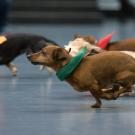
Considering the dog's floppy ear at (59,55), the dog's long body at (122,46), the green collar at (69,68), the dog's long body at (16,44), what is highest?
the dog's floppy ear at (59,55)

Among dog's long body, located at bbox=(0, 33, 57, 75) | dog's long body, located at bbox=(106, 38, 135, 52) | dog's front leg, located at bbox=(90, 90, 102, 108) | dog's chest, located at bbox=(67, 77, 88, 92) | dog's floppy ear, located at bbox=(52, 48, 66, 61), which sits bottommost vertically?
dog's long body, located at bbox=(0, 33, 57, 75)

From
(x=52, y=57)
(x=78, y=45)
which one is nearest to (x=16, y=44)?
(x=78, y=45)

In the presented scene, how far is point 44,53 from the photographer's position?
281 inches

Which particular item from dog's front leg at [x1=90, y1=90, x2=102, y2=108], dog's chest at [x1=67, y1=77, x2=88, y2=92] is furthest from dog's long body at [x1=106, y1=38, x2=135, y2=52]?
dog's chest at [x1=67, y1=77, x2=88, y2=92]

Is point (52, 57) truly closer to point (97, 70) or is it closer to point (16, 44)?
point (97, 70)

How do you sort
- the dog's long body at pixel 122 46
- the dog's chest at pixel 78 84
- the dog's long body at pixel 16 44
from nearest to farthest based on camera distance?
the dog's chest at pixel 78 84, the dog's long body at pixel 122 46, the dog's long body at pixel 16 44

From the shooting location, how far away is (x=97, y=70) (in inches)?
281

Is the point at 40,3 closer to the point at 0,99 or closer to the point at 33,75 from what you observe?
the point at 33,75

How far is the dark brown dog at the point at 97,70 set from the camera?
23.2ft

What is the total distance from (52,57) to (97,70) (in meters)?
0.43

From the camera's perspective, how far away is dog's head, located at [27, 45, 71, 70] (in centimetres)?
708

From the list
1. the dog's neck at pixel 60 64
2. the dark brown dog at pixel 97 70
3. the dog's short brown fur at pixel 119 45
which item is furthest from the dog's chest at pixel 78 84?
the dog's short brown fur at pixel 119 45

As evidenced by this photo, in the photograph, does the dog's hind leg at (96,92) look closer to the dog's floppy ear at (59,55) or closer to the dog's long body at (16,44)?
the dog's floppy ear at (59,55)

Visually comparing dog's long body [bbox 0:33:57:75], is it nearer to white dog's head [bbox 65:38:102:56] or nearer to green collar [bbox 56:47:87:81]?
white dog's head [bbox 65:38:102:56]
